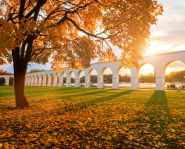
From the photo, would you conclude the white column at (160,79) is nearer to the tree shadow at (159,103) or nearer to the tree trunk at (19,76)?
the tree shadow at (159,103)

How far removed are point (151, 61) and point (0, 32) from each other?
82.8 feet

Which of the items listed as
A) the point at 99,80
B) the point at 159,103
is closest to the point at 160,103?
the point at 159,103

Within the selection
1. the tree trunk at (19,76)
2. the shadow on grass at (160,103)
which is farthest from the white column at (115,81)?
the tree trunk at (19,76)

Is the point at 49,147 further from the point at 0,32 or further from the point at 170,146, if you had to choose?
the point at 0,32

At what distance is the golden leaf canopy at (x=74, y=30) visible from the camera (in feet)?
30.3

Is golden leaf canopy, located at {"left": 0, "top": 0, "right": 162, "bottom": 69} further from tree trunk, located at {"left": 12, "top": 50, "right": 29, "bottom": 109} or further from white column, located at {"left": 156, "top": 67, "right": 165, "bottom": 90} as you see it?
white column, located at {"left": 156, "top": 67, "right": 165, "bottom": 90}

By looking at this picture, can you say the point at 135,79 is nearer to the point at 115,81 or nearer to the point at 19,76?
the point at 115,81

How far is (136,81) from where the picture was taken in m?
33.1

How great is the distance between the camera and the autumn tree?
9.27 m

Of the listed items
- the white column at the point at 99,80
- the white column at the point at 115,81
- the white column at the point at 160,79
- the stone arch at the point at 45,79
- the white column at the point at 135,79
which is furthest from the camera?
the stone arch at the point at 45,79

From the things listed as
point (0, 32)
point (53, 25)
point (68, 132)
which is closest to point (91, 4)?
point (53, 25)

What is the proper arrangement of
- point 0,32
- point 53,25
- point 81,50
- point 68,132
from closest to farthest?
point 68,132, point 0,32, point 53,25, point 81,50

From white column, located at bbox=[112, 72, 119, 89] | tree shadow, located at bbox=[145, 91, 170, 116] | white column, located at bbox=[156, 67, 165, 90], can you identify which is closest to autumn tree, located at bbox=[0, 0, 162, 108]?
tree shadow, located at bbox=[145, 91, 170, 116]

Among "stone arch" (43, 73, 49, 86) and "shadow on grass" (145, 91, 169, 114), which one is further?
"stone arch" (43, 73, 49, 86)
